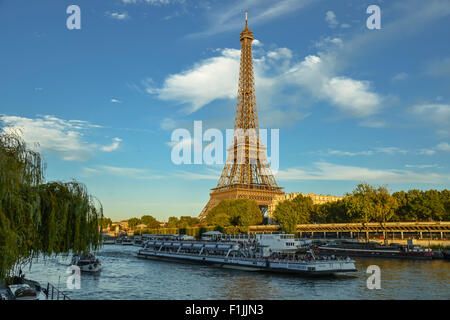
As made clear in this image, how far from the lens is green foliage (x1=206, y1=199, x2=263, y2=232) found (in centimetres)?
12725

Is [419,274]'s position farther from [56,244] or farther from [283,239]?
[56,244]

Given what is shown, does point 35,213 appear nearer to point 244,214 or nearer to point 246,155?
point 244,214

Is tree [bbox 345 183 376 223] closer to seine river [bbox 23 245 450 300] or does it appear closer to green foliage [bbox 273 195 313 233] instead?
green foliage [bbox 273 195 313 233]

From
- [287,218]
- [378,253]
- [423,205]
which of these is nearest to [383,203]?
[423,205]

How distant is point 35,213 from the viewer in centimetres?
1961

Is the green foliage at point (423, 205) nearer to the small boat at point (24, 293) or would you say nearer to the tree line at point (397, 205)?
the tree line at point (397, 205)

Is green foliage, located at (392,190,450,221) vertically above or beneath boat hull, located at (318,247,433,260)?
above

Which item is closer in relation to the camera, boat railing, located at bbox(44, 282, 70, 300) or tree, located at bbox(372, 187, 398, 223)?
boat railing, located at bbox(44, 282, 70, 300)

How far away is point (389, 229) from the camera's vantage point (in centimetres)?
10419

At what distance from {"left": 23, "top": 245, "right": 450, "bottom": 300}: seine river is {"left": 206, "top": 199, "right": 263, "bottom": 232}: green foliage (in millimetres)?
72133

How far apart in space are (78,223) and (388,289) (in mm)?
30144

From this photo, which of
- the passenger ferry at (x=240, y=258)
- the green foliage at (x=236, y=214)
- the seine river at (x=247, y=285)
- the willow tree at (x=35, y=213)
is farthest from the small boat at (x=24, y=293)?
the green foliage at (x=236, y=214)

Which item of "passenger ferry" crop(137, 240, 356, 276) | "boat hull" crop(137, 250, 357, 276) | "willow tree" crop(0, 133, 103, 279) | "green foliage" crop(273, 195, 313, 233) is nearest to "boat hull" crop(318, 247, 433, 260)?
"passenger ferry" crop(137, 240, 356, 276)

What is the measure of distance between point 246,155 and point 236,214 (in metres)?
33.3
